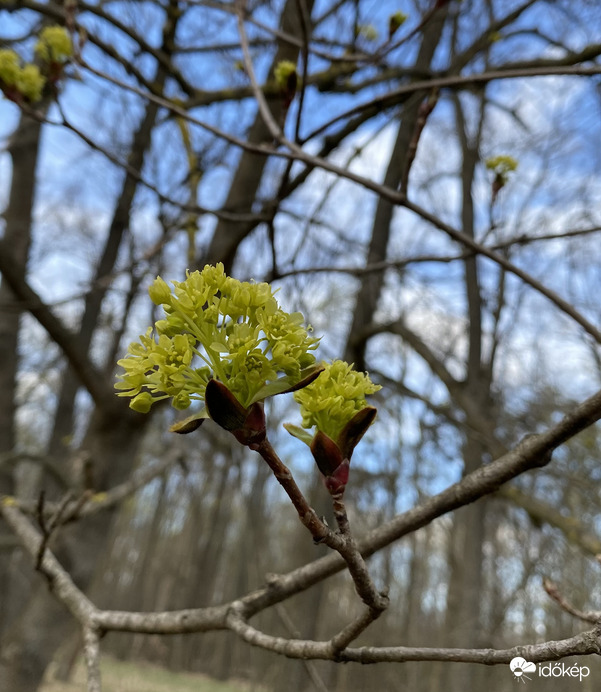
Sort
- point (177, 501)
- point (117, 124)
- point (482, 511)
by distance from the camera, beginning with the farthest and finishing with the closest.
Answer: point (177, 501), point (117, 124), point (482, 511)

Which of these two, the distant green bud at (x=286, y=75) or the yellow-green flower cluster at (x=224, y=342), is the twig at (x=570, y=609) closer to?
the yellow-green flower cluster at (x=224, y=342)

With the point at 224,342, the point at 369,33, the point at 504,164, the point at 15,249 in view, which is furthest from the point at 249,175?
the point at 224,342

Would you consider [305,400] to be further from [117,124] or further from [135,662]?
[135,662]

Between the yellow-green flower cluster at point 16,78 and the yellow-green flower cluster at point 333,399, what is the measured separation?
7.45 feet

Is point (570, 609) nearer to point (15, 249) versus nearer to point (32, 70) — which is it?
point (32, 70)

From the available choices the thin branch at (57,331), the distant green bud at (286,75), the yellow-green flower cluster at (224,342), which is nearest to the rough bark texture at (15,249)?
the thin branch at (57,331)

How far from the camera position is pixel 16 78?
97.0 inches

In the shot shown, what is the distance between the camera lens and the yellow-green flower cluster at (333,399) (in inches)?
32.5

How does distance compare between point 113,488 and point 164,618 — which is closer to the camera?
point 164,618

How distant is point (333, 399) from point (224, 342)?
17cm

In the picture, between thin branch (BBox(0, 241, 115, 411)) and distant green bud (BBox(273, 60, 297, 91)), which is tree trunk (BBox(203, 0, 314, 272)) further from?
distant green bud (BBox(273, 60, 297, 91))

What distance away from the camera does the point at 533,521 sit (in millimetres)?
4051

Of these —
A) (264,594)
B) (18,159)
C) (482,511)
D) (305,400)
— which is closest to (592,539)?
(482,511)

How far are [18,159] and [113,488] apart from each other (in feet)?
11.7
